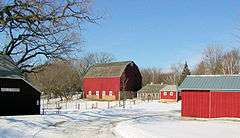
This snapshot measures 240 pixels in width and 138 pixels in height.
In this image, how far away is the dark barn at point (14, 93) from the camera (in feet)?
114

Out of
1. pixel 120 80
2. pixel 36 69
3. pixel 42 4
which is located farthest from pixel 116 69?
pixel 42 4

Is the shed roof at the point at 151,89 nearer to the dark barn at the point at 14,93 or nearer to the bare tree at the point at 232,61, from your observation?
the bare tree at the point at 232,61

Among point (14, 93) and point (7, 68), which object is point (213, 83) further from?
point (7, 68)

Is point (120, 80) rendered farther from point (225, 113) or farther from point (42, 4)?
point (42, 4)

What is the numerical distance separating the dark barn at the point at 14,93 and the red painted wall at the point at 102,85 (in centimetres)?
4915

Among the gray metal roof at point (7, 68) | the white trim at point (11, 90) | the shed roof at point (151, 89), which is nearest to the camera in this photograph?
the white trim at point (11, 90)

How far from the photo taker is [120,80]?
8638 cm

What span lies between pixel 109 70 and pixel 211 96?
53504mm

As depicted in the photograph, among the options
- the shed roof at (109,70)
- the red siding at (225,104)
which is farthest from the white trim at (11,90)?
the shed roof at (109,70)

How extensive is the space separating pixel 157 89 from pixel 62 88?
20.2m

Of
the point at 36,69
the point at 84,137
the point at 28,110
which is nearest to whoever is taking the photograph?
the point at 84,137

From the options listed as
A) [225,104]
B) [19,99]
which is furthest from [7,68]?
[225,104]

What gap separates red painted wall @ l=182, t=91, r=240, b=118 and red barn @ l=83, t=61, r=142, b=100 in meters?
44.4

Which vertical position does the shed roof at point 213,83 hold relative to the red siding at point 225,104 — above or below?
above
